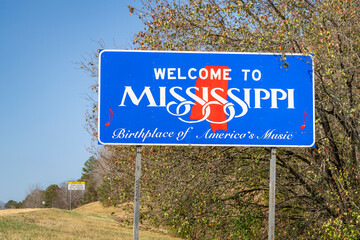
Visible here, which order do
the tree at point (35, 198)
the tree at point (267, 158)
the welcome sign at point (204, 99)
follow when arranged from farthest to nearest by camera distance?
the tree at point (35, 198)
the tree at point (267, 158)
the welcome sign at point (204, 99)

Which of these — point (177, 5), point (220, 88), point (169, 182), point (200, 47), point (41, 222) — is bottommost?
point (41, 222)

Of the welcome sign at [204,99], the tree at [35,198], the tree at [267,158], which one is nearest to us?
the welcome sign at [204,99]

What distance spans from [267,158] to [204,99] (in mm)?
4189

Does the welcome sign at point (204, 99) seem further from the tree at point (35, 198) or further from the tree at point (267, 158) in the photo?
the tree at point (35, 198)

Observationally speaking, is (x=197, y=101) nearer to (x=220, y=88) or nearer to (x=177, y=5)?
(x=220, y=88)

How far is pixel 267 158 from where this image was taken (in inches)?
449

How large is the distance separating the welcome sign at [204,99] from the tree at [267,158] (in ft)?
3.45

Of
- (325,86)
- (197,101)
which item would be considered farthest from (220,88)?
(325,86)

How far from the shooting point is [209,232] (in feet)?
39.5

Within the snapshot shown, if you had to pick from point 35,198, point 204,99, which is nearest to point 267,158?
point 204,99

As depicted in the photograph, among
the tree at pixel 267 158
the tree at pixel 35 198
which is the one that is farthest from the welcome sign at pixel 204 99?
the tree at pixel 35 198

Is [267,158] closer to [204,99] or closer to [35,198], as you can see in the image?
[204,99]

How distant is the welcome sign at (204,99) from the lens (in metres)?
7.75

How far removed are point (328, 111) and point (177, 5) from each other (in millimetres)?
5007
